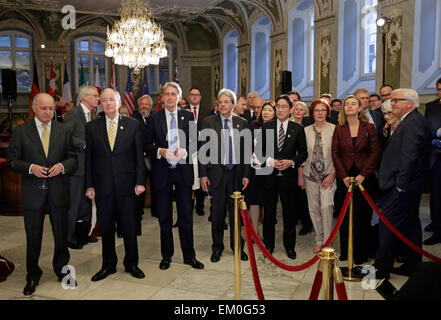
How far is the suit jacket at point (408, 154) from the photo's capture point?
3.33 m

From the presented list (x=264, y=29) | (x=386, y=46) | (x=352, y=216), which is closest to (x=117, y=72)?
(x=264, y=29)

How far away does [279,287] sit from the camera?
132 inches

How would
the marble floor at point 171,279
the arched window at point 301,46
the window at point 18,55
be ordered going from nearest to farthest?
the marble floor at point 171,279
the arched window at point 301,46
the window at point 18,55

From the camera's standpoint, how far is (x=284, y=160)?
3.99 m

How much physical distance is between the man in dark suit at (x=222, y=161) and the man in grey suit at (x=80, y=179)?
130 cm

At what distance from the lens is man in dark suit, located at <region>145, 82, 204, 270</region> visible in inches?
147

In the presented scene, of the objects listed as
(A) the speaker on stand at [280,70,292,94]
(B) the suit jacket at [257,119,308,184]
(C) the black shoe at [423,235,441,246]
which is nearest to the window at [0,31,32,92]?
(A) the speaker on stand at [280,70,292,94]

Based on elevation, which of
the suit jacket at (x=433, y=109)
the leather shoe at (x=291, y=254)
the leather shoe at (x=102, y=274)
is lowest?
the leather shoe at (x=291, y=254)

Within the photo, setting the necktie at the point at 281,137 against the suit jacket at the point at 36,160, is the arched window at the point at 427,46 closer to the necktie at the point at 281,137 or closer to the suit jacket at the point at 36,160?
the necktie at the point at 281,137

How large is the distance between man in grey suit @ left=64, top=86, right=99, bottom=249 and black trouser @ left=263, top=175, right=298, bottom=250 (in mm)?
2011

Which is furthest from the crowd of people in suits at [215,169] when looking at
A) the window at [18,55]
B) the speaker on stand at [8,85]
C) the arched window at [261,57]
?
the window at [18,55]

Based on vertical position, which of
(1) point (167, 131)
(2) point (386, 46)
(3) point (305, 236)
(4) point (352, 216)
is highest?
(2) point (386, 46)

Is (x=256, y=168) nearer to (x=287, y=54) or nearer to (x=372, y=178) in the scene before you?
(x=372, y=178)
